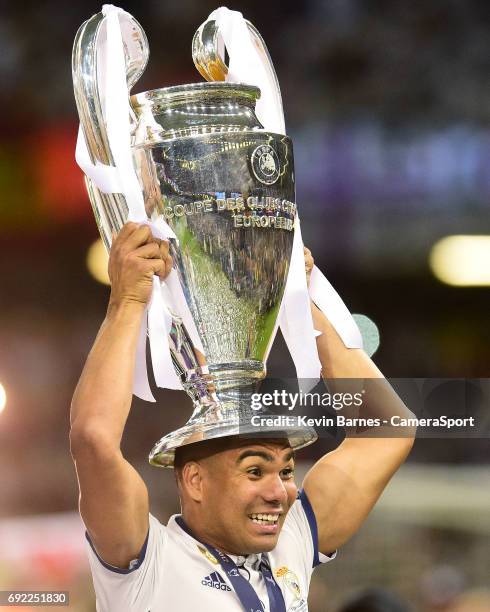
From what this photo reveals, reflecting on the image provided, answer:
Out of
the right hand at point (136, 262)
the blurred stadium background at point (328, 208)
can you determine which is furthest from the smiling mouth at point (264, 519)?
the blurred stadium background at point (328, 208)

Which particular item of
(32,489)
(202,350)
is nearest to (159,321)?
(202,350)

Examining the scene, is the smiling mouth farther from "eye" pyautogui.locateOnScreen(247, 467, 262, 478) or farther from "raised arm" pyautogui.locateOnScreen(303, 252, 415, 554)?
"raised arm" pyautogui.locateOnScreen(303, 252, 415, 554)

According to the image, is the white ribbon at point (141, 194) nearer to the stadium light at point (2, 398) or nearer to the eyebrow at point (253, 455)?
the eyebrow at point (253, 455)

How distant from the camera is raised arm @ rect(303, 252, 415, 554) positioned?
253cm

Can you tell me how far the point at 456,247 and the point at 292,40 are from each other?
795 mm

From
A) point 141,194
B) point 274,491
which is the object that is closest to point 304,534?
point 274,491

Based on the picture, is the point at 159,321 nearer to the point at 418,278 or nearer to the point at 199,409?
the point at 199,409

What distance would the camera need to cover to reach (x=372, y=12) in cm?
351

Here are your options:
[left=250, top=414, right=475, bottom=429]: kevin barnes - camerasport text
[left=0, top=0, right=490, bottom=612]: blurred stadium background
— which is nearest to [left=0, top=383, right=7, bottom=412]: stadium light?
[left=0, top=0, right=490, bottom=612]: blurred stadium background

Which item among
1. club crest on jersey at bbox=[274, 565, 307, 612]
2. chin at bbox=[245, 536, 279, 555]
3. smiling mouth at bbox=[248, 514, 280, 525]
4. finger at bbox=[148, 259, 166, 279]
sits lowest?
club crest on jersey at bbox=[274, 565, 307, 612]

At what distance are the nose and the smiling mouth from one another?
0.03 m

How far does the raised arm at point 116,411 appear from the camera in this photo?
2104 mm

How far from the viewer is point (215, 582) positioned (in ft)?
7.39

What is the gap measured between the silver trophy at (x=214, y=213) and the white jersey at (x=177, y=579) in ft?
0.72
